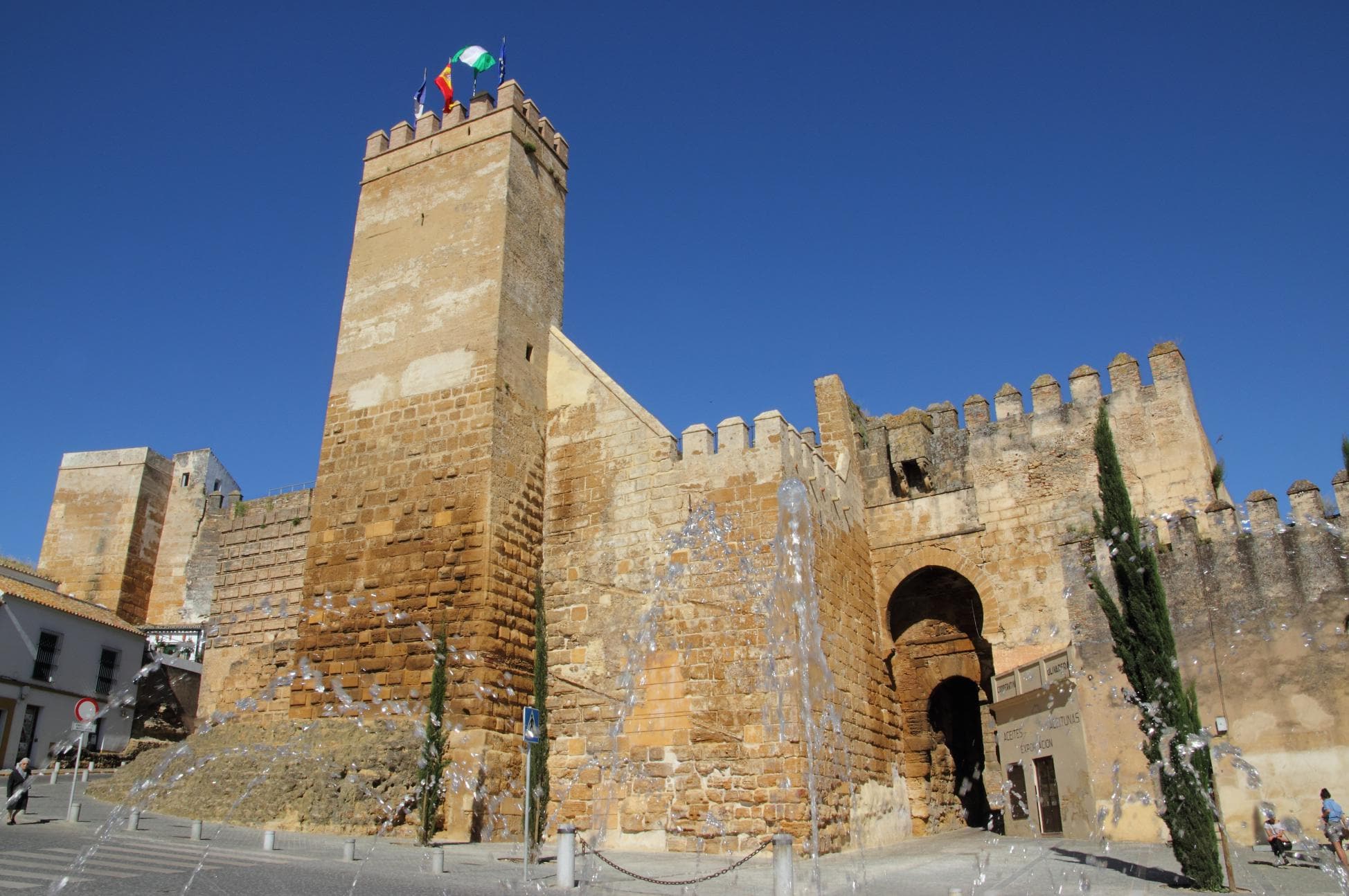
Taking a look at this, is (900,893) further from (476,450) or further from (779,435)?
(476,450)

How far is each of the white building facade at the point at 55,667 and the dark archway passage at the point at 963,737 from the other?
51.7 ft

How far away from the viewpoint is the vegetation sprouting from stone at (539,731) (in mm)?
11891

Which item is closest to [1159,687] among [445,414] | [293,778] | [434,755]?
[434,755]

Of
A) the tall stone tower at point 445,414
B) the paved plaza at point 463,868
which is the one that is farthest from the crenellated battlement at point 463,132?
the paved plaza at point 463,868

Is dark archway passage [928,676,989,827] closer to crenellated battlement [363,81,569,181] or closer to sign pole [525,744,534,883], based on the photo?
sign pole [525,744,534,883]

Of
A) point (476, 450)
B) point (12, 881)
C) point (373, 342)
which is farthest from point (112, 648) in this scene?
point (12, 881)

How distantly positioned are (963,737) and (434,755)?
10215 mm

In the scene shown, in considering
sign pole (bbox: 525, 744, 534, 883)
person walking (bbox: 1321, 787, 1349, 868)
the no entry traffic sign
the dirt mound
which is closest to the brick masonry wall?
person walking (bbox: 1321, 787, 1349, 868)

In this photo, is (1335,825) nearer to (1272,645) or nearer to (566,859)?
(1272,645)

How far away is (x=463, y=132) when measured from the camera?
15.4 metres

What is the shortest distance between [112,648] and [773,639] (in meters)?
18.3

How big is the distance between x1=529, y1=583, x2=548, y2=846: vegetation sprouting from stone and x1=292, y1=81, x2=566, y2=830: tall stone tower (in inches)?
7.3

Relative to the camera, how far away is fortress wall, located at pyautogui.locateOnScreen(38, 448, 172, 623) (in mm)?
25484

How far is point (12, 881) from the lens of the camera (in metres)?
6.76
